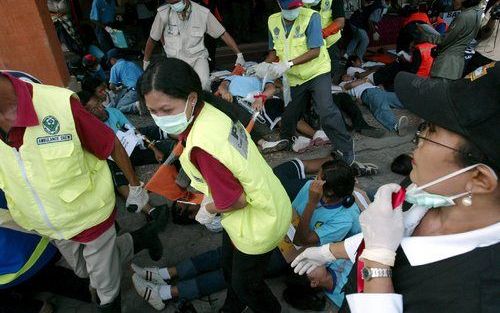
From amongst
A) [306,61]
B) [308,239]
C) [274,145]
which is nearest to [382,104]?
[274,145]

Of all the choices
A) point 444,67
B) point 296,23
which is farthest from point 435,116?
point 444,67

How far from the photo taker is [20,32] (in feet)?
11.2

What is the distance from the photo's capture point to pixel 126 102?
16.7 ft

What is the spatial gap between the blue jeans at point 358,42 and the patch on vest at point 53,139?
5.45 m

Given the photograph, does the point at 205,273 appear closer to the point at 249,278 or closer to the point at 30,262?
the point at 249,278

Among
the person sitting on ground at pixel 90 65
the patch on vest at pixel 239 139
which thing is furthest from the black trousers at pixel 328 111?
the person sitting on ground at pixel 90 65

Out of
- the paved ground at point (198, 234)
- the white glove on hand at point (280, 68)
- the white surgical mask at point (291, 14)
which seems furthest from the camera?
the white glove on hand at point (280, 68)

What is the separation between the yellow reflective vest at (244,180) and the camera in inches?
58.4

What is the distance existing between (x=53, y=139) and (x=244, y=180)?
958 millimetres

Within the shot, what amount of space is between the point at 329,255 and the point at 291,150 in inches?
109

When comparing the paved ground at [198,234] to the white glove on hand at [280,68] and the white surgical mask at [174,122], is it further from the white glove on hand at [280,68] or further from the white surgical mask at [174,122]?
the white surgical mask at [174,122]

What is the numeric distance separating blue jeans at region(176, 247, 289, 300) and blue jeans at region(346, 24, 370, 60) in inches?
186

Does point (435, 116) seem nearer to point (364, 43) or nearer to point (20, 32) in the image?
point (20, 32)

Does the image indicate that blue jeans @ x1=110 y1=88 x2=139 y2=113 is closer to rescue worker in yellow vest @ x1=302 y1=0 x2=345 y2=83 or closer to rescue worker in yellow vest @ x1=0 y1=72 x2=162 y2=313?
rescue worker in yellow vest @ x1=302 y1=0 x2=345 y2=83
